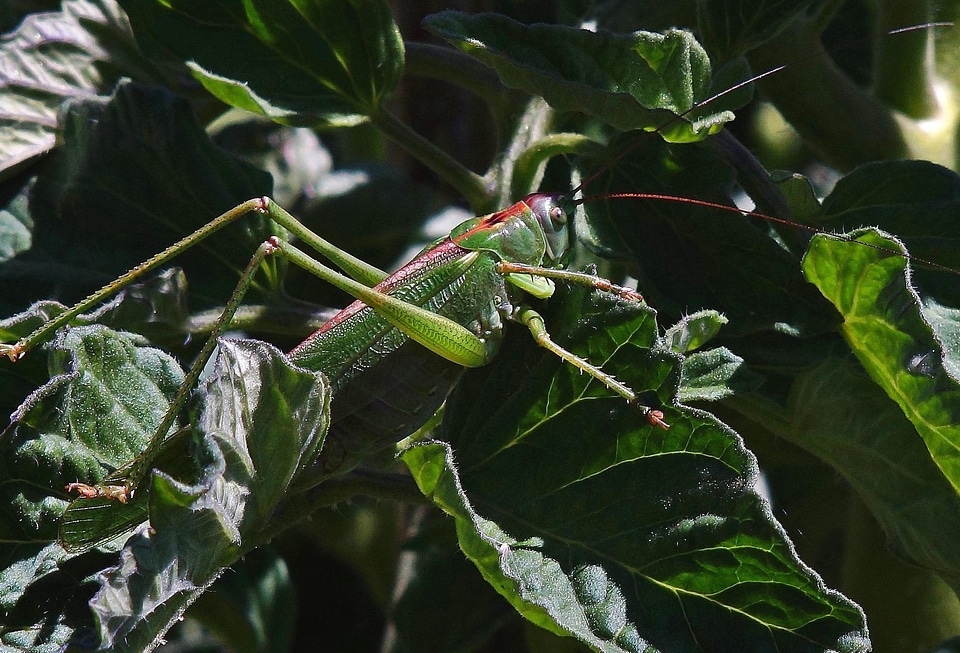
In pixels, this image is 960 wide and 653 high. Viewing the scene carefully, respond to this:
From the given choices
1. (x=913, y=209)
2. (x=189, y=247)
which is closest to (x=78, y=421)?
(x=189, y=247)

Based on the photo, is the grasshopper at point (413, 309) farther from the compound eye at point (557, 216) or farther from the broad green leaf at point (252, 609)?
the broad green leaf at point (252, 609)

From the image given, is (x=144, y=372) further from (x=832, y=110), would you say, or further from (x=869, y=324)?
(x=832, y=110)

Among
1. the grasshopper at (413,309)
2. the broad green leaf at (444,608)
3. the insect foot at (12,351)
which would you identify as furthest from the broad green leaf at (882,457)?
the insect foot at (12,351)

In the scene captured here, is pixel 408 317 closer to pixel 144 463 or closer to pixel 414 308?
pixel 414 308

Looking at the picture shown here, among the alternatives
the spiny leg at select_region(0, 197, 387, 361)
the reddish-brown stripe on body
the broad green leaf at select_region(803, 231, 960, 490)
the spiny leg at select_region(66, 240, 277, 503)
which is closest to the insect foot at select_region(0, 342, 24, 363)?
the spiny leg at select_region(0, 197, 387, 361)

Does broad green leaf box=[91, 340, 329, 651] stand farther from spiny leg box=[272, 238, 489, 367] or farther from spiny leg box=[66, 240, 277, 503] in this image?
spiny leg box=[272, 238, 489, 367]

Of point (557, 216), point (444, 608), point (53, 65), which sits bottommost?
point (444, 608)
